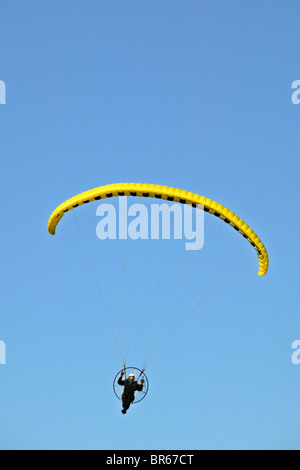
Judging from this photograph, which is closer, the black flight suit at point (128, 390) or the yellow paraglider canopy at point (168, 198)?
the yellow paraglider canopy at point (168, 198)

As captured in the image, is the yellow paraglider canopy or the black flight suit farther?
the black flight suit

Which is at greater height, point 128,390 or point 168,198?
point 168,198

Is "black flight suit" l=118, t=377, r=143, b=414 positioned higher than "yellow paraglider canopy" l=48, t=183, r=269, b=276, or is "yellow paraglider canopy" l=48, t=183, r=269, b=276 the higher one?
"yellow paraglider canopy" l=48, t=183, r=269, b=276

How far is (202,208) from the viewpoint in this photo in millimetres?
25719

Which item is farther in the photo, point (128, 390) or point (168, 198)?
point (128, 390)

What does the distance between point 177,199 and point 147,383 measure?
26.5 feet

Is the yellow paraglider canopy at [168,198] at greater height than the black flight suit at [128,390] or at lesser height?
greater
